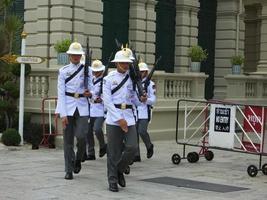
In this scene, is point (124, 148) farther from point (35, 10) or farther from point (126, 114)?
point (35, 10)

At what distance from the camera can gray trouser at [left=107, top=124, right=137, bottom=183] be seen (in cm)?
1008

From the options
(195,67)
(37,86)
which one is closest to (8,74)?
(37,86)

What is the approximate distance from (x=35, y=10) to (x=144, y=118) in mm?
8228

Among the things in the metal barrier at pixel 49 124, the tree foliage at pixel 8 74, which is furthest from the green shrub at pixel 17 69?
→ the metal barrier at pixel 49 124

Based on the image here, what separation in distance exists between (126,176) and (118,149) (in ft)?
5.11

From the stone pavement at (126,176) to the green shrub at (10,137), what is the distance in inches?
9.2

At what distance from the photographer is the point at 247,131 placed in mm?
12750

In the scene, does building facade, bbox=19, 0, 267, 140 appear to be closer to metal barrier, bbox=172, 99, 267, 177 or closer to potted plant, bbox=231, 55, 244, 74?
potted plant, bbox=231, 55, 244, 74

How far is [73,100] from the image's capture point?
36.7ft

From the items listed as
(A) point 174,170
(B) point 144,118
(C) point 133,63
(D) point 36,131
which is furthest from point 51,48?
(C) point 133,63

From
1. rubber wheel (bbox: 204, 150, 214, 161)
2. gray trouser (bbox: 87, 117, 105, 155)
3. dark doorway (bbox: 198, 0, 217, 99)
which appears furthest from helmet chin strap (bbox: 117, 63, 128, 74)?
dark doorway (bbox: 198, 0, 217, 99)

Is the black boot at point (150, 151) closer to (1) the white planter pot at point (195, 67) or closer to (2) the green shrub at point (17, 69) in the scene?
(2) the green shrub at point (17, 69)

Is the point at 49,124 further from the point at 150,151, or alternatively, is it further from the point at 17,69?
the point at 150,151

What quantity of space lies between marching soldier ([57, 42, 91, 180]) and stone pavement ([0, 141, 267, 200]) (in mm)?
659
